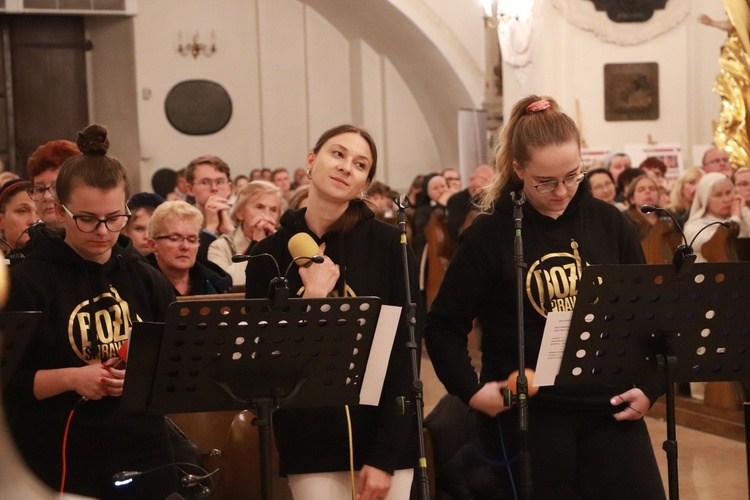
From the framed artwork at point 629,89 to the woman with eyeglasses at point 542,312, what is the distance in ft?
34.4

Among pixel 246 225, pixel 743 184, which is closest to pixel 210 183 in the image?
pixel 246 225

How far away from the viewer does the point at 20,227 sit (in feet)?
16.0

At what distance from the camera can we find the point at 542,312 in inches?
123

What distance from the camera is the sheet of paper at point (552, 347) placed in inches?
113

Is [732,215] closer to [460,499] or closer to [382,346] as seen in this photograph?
[460,499]

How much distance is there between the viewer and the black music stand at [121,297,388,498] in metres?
2.73

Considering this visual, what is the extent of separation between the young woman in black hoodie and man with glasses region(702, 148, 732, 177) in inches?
312

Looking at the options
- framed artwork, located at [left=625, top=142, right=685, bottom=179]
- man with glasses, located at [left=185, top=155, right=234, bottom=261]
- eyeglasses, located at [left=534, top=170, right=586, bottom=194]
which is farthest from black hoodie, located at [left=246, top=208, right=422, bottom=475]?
framed artwork, located at [left=625, top=142, right=685, bottom=179]

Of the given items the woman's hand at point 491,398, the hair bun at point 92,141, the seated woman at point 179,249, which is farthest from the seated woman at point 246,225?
the woman's hand at point 491,398

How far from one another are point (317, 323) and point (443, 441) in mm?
2009

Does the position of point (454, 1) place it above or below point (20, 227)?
above

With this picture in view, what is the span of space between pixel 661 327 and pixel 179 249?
2.58m

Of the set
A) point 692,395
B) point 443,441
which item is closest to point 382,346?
point 443,441

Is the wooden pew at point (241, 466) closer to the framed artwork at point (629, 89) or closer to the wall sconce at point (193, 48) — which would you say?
the framed artwork at point (629, 89)
